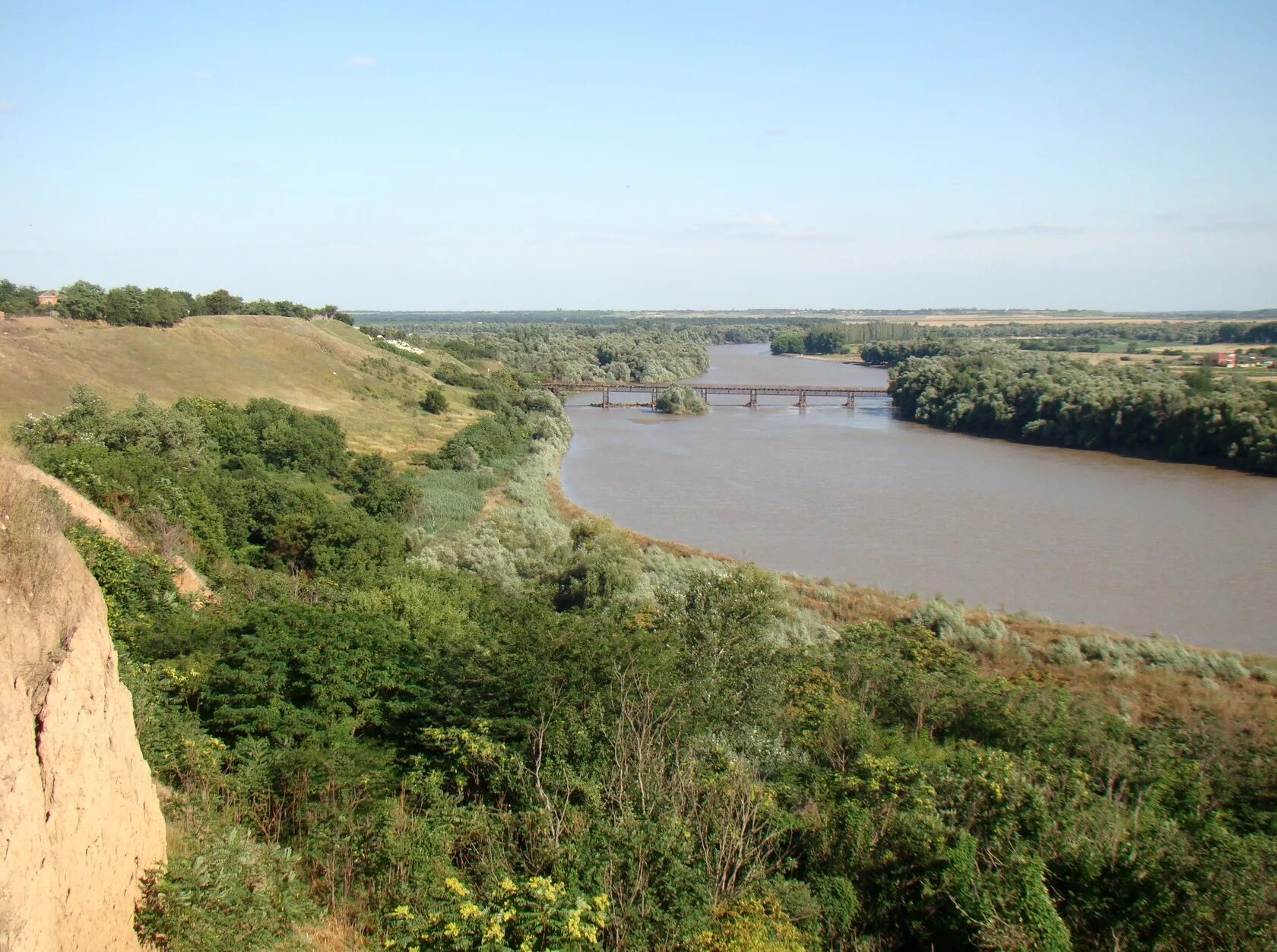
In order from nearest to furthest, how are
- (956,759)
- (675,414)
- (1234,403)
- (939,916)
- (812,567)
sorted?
(939,916) → (956,759) → (812,567) → (1234,403) → (675,414)

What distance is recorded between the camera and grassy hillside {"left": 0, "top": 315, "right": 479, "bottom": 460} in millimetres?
28219

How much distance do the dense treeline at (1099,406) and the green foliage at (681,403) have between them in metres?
11.2

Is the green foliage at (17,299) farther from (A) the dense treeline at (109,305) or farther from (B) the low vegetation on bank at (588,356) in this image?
(B) the low vegetation on bank at (588,356)

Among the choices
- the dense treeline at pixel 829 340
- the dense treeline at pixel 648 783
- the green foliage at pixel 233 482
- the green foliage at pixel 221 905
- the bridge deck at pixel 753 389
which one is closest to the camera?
the green foliage at pixel 221 905

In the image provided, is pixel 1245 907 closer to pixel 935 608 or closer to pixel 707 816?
pixel 707 816

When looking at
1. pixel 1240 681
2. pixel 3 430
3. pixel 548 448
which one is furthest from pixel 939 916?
pixel 548 448

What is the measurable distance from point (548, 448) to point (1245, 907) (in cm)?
3290

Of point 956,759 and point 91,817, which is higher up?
point 91,817

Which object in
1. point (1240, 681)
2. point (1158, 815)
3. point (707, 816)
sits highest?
point (707, 816)

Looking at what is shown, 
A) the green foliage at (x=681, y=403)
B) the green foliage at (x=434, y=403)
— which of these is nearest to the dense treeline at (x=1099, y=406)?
the green foliage at (x=681, y=403)

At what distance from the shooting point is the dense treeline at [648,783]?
5.16m

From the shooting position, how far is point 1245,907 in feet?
17.0

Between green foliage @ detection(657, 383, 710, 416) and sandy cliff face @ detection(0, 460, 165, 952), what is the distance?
4791cm

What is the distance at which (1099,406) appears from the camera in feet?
131
